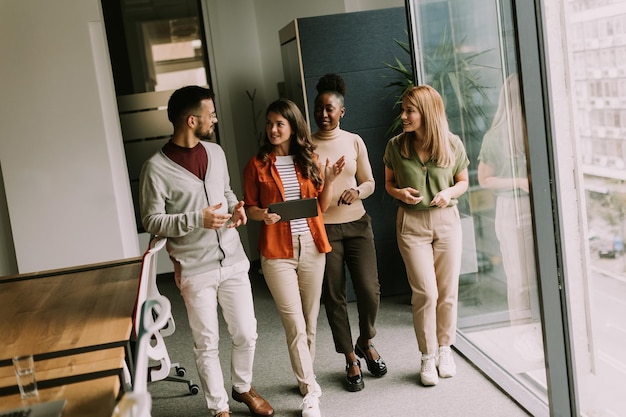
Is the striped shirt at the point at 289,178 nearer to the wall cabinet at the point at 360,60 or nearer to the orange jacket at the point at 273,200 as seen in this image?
the orange jacket at the point at 273,200

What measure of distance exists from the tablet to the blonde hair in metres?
0.73

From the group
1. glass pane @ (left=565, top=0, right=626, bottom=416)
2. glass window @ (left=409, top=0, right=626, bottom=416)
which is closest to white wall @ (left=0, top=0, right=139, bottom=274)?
glass window @ (left=409, top=0, right=626, bottom=416)

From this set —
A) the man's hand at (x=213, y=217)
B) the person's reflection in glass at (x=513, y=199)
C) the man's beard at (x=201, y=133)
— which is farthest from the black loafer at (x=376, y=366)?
the man's beard at (x=201, y=133)

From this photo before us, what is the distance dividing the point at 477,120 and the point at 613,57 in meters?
1.23

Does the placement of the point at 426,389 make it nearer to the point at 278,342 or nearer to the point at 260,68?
the point at 278,342

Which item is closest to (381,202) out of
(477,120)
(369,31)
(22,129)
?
(369,31)

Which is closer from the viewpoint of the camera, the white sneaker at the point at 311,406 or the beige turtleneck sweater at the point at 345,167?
the white sneaker at the point at 311,406

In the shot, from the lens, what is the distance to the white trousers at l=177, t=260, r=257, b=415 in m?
3.41

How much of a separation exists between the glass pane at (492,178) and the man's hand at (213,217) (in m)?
1.32

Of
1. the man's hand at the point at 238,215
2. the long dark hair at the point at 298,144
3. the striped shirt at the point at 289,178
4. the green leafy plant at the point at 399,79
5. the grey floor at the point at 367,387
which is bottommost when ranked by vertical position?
the grey floor at the point at 367,387

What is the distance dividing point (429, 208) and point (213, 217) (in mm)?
1172

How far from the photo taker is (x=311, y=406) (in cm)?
359

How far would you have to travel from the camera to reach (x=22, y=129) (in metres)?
5.30

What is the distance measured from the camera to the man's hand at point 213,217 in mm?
3240
